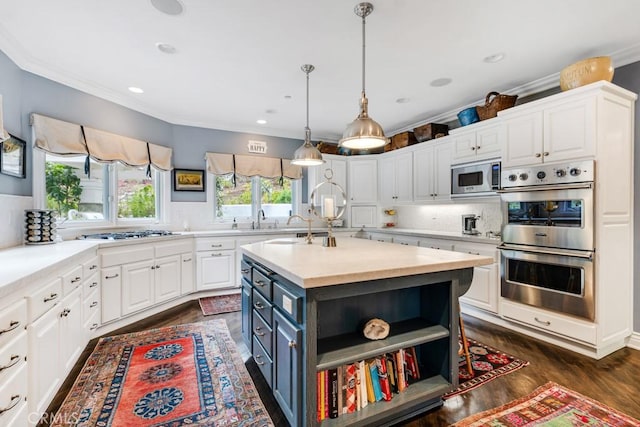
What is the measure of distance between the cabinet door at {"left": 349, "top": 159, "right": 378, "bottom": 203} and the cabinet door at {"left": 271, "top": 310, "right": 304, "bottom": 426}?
3.84 m

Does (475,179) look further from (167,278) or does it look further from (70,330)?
(70,330)

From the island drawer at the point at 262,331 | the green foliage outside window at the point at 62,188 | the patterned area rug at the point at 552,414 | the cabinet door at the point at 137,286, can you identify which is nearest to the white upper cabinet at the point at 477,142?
the patterned area rug at the point at 552,414

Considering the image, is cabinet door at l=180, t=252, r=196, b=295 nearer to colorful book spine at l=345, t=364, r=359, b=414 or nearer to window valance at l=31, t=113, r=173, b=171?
window valance at l=31, t=113, r=173, b=171

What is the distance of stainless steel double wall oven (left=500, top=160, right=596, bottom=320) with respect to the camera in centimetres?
244

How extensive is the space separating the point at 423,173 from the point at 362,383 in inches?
134

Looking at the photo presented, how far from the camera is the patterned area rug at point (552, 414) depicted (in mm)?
1717

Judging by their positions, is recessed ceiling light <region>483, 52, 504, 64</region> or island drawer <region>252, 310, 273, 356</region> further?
recessed ceiling light <region>483, 52, 504, 64</region>

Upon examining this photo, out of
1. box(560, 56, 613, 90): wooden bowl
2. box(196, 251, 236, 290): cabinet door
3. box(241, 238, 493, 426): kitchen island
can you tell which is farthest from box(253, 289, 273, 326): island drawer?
box(560, 56, 613, 90): wooden bowl

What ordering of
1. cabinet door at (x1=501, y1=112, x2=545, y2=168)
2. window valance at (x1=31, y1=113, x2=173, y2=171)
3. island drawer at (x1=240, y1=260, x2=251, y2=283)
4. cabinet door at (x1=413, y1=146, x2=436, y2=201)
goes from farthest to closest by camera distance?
cabinet door at (x1=413, y1=146, x2=436, y2=201), window valance at (x1=31, y1=113, x2=173, y2=171), cabinet door at (x1=501, y1=112, x2=545, y2=168), island drawer at (x1=240, y1=260, x2=251, y2=283)

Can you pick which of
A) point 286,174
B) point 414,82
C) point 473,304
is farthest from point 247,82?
point 473,304

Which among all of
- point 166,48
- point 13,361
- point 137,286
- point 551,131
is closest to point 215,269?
point 137,286

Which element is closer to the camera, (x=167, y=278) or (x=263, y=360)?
(x=263, y=360)

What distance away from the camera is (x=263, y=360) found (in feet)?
6.77

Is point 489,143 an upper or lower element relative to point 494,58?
lower
